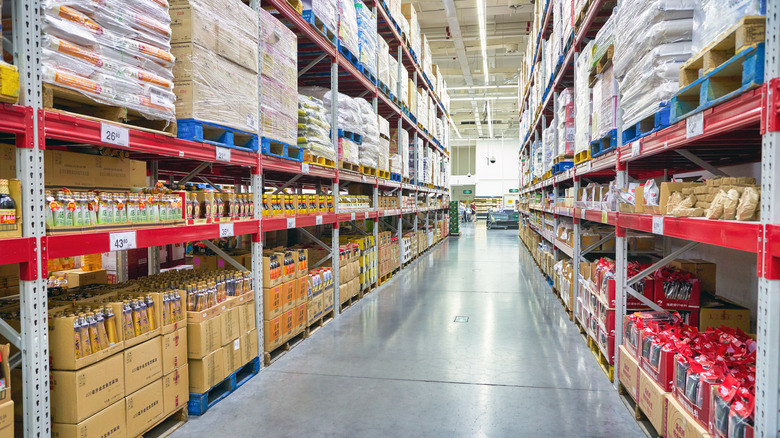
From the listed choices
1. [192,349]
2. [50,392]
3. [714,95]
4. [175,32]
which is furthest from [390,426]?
[175,32]

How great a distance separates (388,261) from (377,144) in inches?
101

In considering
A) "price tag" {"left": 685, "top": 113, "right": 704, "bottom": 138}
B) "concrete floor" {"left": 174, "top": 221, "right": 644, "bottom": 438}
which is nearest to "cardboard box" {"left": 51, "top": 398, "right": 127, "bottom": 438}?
"concrete floor" {"left": 174, "top": 221, "right": 644, "bottom": 438}

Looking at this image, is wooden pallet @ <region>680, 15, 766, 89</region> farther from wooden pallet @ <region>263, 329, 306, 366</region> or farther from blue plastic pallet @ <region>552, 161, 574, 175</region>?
blue plastic pallet @ <region>552, 161, 574, 175</region>

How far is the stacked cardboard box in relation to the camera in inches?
123

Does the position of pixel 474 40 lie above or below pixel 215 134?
above

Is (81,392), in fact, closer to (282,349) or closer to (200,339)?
(200,339)

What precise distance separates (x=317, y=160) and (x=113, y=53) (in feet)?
9.58

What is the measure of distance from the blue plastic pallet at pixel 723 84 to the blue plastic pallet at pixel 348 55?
437 centimetres

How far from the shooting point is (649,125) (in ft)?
10.5

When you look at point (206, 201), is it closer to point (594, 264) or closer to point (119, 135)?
point (119, 135)

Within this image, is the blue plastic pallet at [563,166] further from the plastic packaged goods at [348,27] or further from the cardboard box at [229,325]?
the cardboard box at [229,325]

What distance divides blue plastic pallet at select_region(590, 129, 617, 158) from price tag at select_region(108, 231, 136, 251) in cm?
368

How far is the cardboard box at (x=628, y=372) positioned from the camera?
315 centimetres

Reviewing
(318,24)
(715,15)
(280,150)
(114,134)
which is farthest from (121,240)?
(318,24)
